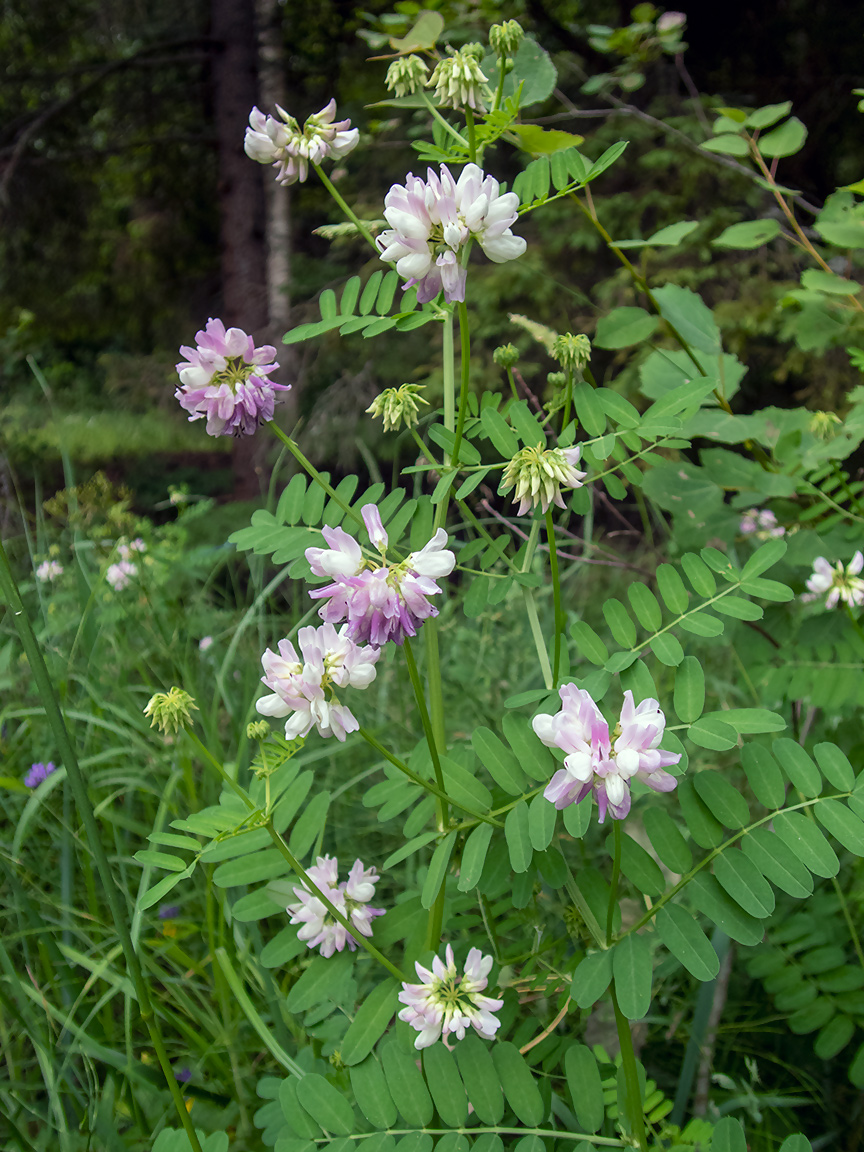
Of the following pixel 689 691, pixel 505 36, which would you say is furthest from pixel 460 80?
pixel 689 691

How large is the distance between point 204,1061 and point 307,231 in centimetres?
608

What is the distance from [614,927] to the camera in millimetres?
890

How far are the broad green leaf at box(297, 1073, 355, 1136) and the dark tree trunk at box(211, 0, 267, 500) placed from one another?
4.38m

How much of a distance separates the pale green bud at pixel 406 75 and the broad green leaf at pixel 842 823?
916 millimetres

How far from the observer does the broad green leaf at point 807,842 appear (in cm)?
75

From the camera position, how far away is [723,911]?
790mm

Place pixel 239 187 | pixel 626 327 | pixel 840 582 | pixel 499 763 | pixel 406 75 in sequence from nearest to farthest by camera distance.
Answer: pixel 499 763 → pixel 406 75 → pixel 840 582 → pixel 626 327 → pixel 239 187

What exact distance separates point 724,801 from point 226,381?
2.18 ft

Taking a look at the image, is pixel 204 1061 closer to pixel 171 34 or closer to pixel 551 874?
pixel 551 874

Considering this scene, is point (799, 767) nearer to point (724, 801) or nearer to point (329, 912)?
point (724, 801)

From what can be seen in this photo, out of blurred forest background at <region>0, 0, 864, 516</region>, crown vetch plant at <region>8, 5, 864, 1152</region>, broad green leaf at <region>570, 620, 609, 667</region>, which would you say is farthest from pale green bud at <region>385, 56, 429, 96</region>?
blurred forest background at <region>0, 0, 864, 516</region>

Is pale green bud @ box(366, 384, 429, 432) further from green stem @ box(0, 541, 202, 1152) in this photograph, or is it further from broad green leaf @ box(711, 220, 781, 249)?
broad green leaf @ box(711, 220, 781, 249)

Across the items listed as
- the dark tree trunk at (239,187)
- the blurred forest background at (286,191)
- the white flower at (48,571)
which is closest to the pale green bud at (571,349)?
the blurred forest background at (286,191)

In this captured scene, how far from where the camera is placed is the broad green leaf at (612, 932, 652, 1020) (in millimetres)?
734
